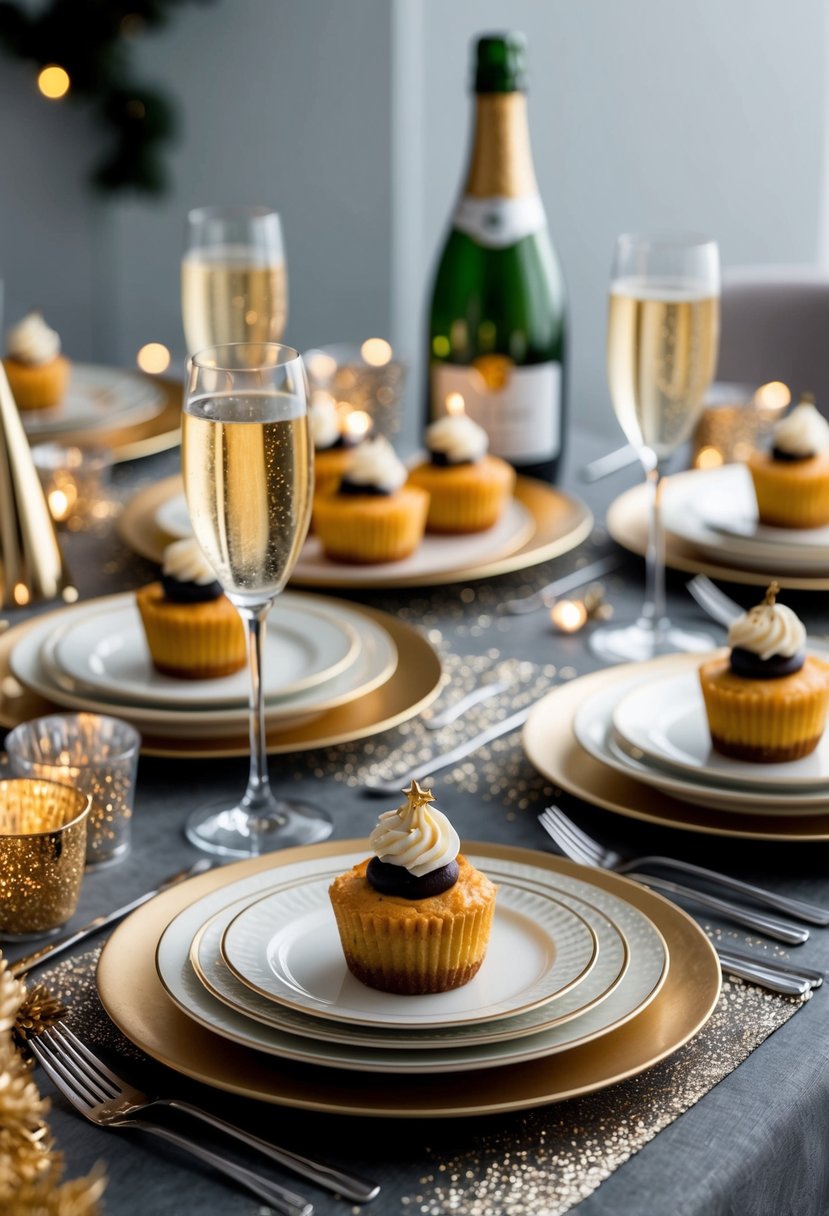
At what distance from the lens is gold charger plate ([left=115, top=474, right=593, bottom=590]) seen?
157 cm

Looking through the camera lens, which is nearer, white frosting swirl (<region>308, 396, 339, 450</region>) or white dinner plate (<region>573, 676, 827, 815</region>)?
white dinner plate (<region>573, 676, 827, 815</region>)

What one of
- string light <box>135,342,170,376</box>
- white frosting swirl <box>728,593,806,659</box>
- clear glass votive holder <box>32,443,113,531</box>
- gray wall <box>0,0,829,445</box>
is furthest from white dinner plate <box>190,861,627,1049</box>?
gray wall <box>0,0,829,445</box>

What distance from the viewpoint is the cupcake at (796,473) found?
1.61 m

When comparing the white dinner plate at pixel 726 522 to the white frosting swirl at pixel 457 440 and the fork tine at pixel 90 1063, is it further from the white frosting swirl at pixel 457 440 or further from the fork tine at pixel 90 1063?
the fork tine at pixel 90 1063

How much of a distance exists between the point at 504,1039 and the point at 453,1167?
0.07 m

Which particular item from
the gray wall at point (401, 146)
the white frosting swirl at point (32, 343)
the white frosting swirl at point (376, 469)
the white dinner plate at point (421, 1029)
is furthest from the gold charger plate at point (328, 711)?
the gray wall at point (401, 146)

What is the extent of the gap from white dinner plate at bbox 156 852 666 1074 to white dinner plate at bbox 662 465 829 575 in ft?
2.42

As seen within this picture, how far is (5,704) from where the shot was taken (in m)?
1.29

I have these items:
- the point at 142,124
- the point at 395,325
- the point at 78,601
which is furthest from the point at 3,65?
the point at 78,601

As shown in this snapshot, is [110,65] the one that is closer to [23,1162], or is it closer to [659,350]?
Answer: [659,350]

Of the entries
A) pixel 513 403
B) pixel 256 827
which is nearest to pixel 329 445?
pixel 513 403

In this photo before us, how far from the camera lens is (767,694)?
113cm

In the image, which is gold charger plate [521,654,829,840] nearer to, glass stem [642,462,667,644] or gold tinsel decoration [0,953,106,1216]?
glass stem [642,462,667,644]

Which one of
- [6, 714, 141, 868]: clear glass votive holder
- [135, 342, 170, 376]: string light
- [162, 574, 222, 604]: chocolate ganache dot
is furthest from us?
[135, 342, 170, 376]: string light
